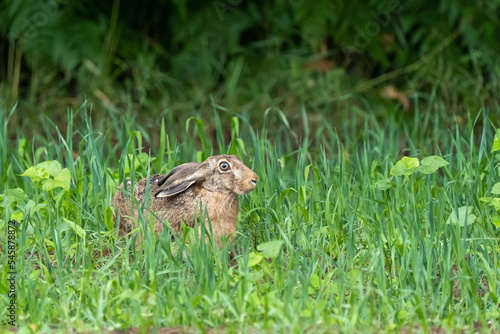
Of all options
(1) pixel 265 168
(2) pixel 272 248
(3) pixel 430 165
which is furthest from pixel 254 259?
(1) pixel 265 168

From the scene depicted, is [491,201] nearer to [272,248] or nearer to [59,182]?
[272,248]

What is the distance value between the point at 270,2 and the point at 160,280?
458cm

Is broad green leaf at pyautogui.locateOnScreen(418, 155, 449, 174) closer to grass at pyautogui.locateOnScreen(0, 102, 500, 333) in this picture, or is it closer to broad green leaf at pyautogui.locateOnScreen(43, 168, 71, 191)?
grass at pyautogui.locateOnScreen(0, 102, 500, 333)

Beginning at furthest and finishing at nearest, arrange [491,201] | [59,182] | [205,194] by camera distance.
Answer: [59,182] → [205,194] → [491,201]

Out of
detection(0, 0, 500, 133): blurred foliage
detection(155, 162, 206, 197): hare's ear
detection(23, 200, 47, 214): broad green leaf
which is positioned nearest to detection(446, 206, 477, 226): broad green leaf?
detection(155, 162, 206, 197): hare's ear

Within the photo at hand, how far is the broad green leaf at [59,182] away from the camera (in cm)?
427

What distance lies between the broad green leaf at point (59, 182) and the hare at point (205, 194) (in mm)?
331

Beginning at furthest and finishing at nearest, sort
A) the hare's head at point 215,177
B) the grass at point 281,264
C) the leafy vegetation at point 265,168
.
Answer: the hare's head at point 215,177 < the leafy vegetation at point 265,168 < the grass at point 281,264

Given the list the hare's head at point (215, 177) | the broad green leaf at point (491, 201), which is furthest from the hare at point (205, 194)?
the broad green leaf at point (491, 201)

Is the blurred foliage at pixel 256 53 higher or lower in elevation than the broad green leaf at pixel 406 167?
higher

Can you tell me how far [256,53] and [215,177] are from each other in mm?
3744

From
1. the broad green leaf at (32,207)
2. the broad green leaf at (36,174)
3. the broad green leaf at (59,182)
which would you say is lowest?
the broad green leaf at (32,207)

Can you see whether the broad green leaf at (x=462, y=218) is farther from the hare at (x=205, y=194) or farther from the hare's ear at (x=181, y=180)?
the hare's ear at (x=181, y=180)

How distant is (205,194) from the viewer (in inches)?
165
